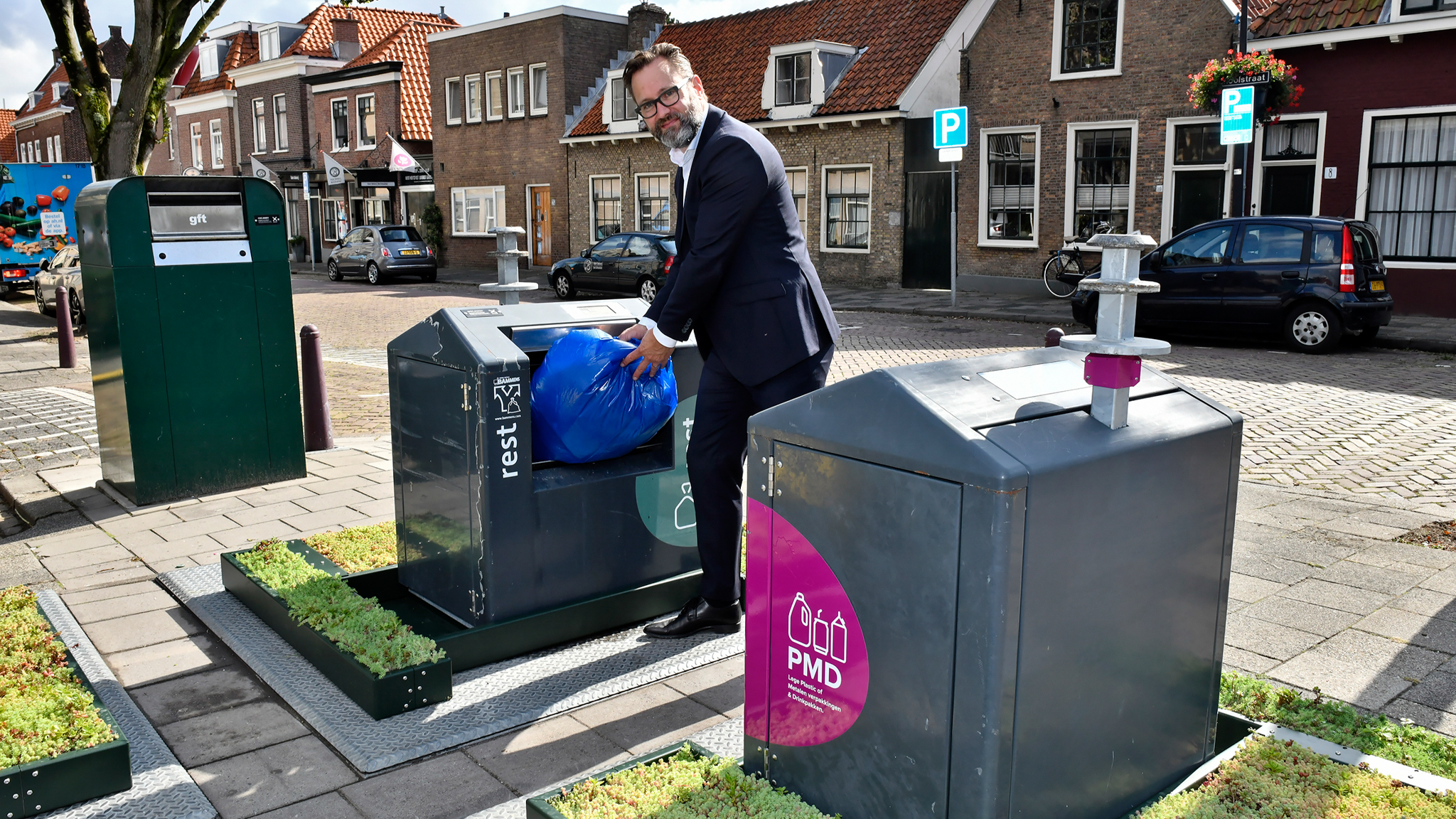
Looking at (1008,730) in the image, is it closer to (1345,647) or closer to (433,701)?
(433,701)

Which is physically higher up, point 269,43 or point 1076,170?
point 269,43

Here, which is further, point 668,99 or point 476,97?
point 476,97

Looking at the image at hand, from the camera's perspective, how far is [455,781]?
2.84 m

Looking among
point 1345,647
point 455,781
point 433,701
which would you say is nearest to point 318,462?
point 433,701

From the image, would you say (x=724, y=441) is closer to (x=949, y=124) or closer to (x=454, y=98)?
(x=949, y=124)

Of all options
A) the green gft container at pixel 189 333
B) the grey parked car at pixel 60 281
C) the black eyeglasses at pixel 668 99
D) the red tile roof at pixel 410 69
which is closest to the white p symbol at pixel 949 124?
the green gft container at pixel 189 333

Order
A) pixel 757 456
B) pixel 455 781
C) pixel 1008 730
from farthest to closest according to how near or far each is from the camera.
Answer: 1. pixel 455 781
2. pixel 757 456
3. pixel 1008 730

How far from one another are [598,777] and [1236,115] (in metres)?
14.7

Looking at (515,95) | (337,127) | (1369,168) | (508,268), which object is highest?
(515,95)

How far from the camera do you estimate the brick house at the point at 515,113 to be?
28172 millimetres

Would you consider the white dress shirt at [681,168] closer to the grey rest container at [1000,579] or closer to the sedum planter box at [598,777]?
the grey rest container at [1000,579]

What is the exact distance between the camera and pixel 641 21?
28688 millimetres

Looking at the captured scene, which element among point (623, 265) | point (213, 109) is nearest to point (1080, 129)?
point (623, 265)

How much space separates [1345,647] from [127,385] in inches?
221
